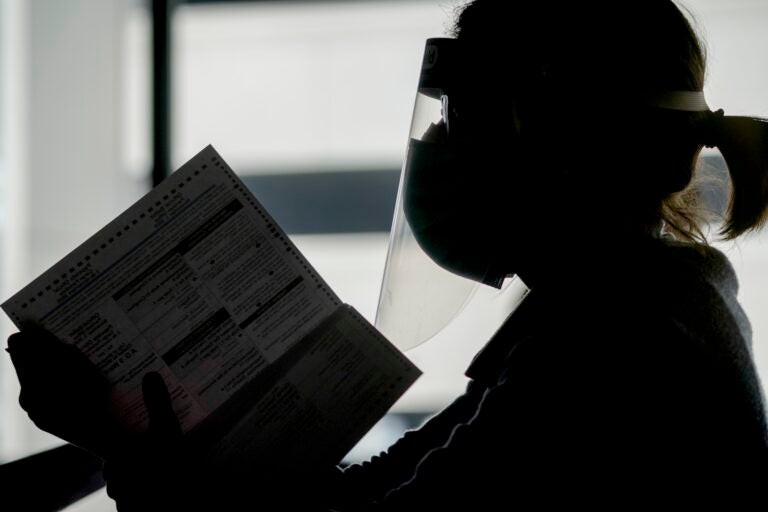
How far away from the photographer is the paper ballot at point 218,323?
28.6 inches

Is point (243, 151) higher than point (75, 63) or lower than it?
lower

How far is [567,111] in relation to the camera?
31.0 inches

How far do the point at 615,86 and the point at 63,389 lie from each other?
635 mm

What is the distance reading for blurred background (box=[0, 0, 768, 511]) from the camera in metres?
1.89

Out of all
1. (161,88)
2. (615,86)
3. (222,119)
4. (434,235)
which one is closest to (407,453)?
(434,235)

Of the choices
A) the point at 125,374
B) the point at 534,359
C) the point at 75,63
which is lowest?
the point at 534,359

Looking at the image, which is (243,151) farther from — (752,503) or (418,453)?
(752,503)

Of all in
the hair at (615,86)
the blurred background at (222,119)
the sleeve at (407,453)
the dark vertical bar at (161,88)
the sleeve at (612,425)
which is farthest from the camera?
the dark vertical bar at (161,88)

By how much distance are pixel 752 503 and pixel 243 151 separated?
1.56 m

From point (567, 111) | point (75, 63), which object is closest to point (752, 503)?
point (567, 111)

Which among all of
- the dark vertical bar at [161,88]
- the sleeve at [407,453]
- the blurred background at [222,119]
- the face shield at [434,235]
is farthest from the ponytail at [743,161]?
the dark vertical bar at [161,88]

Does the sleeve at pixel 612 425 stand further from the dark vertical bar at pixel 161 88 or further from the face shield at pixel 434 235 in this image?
the dark vertical bar at pixel 161 88

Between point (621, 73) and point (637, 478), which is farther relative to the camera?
point (621, 73)

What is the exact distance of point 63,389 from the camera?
701mm
